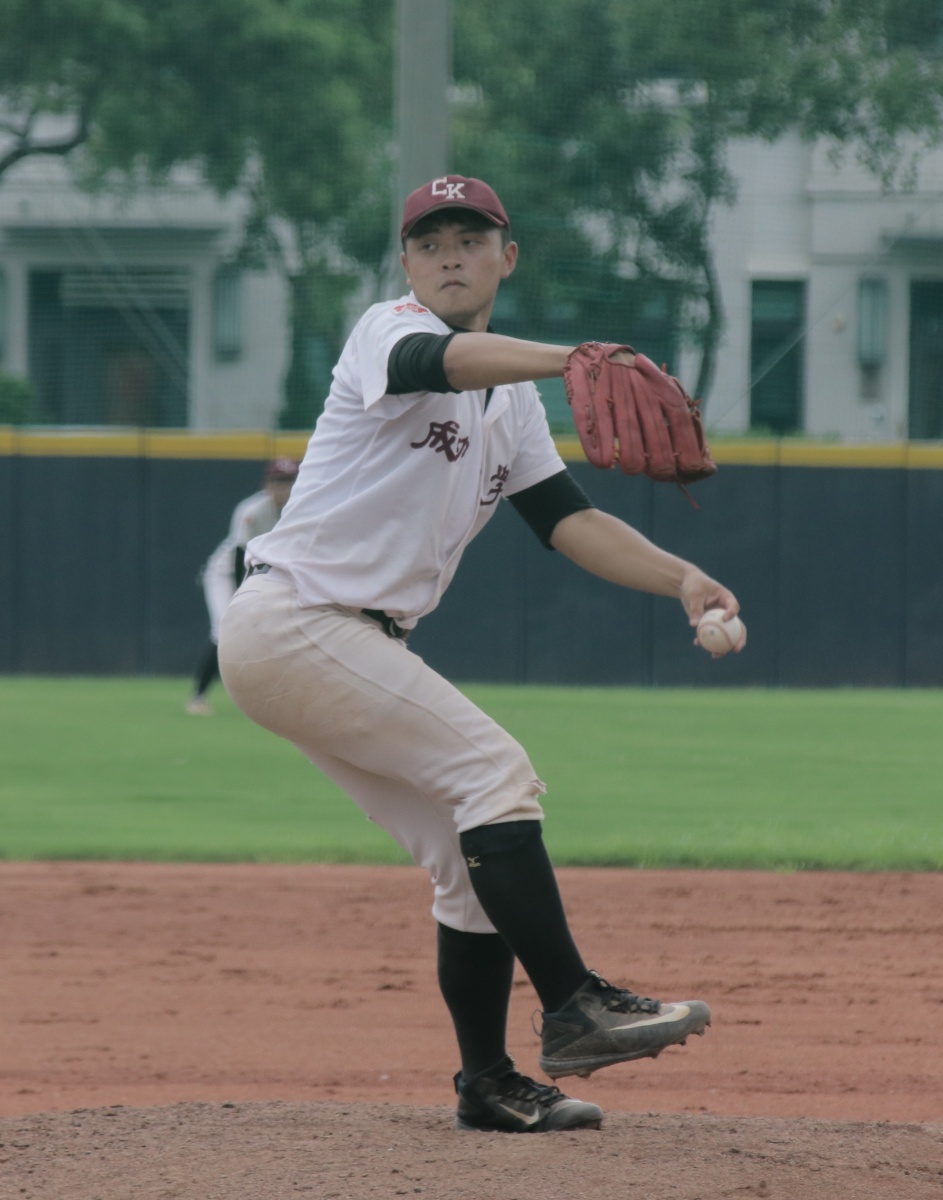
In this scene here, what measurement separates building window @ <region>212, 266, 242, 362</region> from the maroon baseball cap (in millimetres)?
13677

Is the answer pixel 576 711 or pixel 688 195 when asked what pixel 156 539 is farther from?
pixel 688 195

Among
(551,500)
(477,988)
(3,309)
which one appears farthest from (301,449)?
(477,988)

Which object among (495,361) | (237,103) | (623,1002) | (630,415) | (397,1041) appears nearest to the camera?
(495,361)

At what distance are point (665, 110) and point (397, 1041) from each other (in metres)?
13.7

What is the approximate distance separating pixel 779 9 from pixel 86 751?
11.3 m

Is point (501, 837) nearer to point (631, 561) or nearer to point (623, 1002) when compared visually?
point (623, 1002)

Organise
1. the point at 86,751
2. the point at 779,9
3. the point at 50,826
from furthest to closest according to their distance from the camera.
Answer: the point at 779,9
the point at 86,751
the point at 50,826

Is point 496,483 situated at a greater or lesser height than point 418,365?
lesser

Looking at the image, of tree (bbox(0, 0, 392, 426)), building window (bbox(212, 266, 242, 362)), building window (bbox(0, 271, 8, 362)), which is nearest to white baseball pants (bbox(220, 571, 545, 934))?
building window (bbox(212, 266, 242, 362))

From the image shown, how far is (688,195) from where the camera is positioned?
16281 millimetres

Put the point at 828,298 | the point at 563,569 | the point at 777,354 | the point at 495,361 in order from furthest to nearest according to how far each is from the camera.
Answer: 1. the point at 828,298
2. the point at 777,354
3. the point at 563,569
4. the point at 495,361

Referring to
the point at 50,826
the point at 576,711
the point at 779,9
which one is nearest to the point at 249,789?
the point at 50,826

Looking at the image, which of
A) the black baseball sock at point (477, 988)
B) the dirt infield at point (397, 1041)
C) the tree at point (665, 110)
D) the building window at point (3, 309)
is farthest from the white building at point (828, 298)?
the black baseball sock at point (477, 988)

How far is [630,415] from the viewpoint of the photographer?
9.07ft
